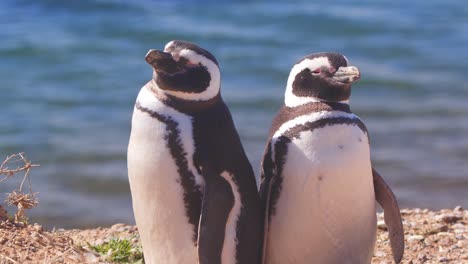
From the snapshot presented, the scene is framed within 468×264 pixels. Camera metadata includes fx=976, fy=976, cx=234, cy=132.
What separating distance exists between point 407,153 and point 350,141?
13.7 ft

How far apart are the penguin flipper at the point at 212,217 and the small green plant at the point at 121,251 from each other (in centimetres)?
92

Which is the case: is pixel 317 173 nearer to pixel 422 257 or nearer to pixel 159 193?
pixel 159 193

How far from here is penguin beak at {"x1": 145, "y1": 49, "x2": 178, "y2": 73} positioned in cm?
381

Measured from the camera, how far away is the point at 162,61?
12.6ft

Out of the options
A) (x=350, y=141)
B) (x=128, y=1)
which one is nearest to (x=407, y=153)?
(x=350, y=141)

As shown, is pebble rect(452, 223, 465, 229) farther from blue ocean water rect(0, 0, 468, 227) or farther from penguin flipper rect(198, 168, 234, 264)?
penguin flipper rect(198, 168, 234, 264)

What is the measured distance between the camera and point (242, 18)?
1402 cm

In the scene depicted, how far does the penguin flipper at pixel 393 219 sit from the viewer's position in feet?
14.2

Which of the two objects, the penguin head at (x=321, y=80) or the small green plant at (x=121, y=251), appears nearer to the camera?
the penguin head at (x=321, y=80)

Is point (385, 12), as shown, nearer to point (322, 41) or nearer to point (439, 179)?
point (322, 41)

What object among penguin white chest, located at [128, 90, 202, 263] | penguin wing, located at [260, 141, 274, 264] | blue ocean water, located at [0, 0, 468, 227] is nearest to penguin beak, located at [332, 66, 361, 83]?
penguin wing, located at [260, 141, 274, 264]

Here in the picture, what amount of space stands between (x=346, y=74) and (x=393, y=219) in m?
0.76

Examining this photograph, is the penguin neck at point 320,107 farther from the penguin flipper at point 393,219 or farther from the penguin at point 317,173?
the penguin flipper at point 393,219

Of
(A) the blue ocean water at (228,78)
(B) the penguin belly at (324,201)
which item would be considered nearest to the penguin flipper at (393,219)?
(B) the penguin belly at (324,201)
